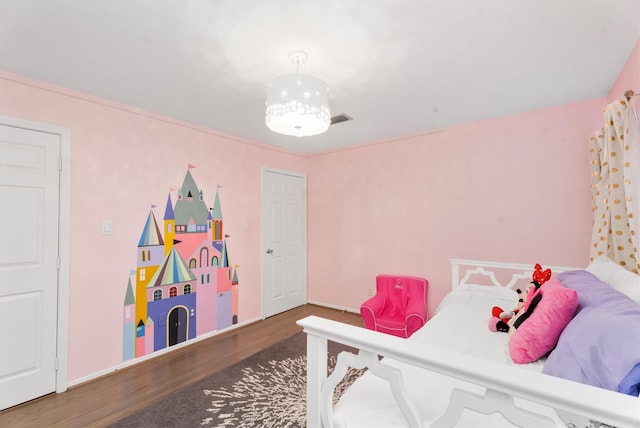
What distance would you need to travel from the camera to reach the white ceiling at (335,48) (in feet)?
4.98

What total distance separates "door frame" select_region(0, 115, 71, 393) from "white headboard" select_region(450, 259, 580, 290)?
3441 millimetres

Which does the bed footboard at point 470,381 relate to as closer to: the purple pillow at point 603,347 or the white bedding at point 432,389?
the white bedding at point 432,389

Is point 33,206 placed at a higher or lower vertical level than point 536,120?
lower

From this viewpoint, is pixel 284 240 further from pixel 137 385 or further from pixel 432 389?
pixel 432 389

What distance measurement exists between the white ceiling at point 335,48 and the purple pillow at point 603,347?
147 centimetres

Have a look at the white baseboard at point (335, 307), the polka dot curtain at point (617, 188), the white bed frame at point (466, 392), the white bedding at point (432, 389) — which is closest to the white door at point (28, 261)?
the white bed frame at point (466, 392)

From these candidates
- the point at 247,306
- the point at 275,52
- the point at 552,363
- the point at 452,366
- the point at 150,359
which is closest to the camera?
the point at 452,366

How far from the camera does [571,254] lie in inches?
109

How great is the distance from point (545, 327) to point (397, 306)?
7.14ft

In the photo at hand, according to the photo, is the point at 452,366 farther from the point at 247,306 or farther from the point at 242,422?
the point at 247,306

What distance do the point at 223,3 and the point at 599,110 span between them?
3.19 metres

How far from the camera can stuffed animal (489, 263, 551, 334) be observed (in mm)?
1656

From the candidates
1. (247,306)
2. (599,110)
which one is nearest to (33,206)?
(247,306)

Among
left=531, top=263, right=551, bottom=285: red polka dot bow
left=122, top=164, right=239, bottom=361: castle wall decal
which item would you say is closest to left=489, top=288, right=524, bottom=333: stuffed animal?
left=531, top=263, right=551, bottom=285: red polka dot bow
